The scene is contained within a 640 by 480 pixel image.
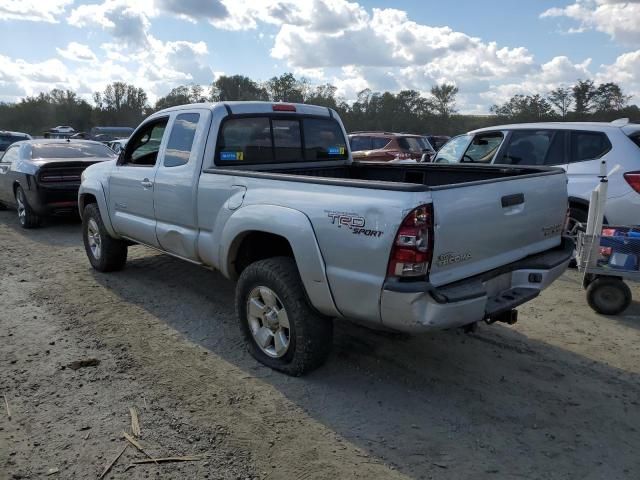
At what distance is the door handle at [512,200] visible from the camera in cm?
346

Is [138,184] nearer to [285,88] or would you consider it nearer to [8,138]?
[8,138]

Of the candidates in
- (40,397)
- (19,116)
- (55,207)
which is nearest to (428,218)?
(40,397)

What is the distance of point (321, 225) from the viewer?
329cm

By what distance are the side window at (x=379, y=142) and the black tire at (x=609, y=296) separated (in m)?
10.8

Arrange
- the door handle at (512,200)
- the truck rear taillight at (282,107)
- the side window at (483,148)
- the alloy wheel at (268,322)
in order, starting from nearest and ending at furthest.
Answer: the door handle at (512,200) → the alloy wheel at (268,322) → the truck rear taillight at (282,107) → the side window at (483,148)

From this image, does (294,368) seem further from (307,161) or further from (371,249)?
(307,161)

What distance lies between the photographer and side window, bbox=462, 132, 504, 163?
7.48m

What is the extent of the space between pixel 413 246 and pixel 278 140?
253cm

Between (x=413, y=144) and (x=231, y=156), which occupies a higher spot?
(x=231, y=156)

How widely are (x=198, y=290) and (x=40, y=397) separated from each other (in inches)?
94.7

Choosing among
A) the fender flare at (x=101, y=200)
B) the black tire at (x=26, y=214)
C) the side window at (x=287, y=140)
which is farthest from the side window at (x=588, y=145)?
the black tire at (x=26, y=214)

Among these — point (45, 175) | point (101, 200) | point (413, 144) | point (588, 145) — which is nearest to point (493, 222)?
point (588, 145)

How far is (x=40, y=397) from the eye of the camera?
3.61m

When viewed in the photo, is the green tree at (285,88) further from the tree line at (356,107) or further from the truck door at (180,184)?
the truck door at (180,184)
